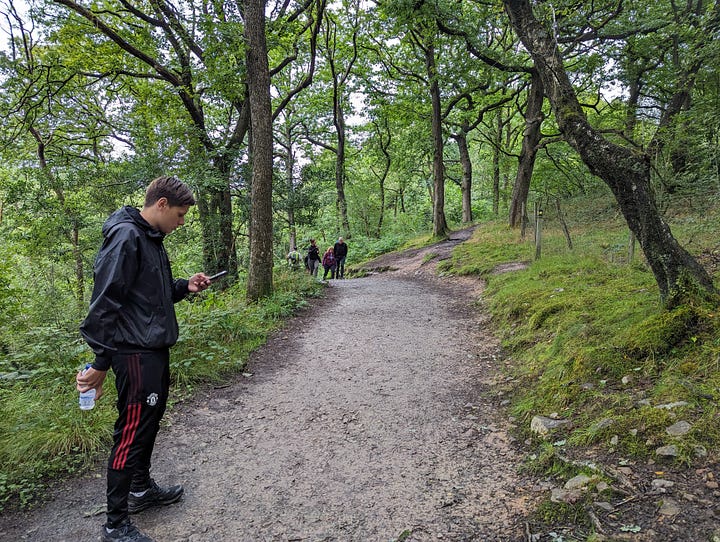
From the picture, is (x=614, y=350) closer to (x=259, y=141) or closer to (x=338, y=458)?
(x=338, y=458)

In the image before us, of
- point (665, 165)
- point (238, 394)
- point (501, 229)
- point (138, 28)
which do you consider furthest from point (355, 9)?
point (238, 394)

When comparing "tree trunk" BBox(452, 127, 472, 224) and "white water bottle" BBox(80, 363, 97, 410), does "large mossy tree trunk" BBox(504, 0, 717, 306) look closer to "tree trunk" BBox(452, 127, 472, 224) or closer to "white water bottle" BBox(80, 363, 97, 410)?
"white water bottle" BBox(80, 363, 97, 410)

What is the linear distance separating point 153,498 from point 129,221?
A: 195 centimetres

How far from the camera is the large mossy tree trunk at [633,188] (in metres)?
3.88

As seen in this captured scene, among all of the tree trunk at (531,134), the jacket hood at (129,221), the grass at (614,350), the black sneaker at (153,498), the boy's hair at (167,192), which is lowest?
the black sneaker at (153,498)

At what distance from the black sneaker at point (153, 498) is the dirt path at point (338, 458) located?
0.23 feet

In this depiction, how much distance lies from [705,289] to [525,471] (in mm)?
2505

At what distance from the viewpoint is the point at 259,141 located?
847 centimetres

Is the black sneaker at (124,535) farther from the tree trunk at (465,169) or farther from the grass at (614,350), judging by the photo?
the tree trunk at (465,169)

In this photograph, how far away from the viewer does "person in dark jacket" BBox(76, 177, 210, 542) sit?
2.32 m

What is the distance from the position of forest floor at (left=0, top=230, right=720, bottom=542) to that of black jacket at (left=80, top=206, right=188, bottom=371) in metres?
1.30

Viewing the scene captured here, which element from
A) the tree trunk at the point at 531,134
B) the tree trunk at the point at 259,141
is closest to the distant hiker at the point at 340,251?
the tree trunk at the point at 531,134

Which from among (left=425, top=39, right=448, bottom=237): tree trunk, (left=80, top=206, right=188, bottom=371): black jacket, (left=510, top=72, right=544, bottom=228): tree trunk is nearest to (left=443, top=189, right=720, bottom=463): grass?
(left=80, top=206, right=188, bottom=371): black jacket

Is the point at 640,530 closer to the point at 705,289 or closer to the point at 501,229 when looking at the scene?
the point at 705,289
